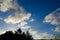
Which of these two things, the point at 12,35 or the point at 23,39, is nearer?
the point at 12,35

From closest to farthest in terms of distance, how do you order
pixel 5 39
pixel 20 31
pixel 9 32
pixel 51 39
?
pixel 5 39 < pixel 9 32 < pixel 20 31 < pixel 51 39

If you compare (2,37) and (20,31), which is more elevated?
(20,31)

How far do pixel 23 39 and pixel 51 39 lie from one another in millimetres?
55795

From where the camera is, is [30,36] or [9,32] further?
[30,36]

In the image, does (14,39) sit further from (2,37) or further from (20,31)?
(20,31)

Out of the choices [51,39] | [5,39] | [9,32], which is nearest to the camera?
[5,39]

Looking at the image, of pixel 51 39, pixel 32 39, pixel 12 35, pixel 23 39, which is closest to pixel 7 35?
pixel 12 35

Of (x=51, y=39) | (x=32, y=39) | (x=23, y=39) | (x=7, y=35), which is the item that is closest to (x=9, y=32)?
(x=7, y=35)

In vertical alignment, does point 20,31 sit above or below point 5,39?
above

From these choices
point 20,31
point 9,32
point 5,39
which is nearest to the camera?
point 5,39

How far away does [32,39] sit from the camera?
14338 cm

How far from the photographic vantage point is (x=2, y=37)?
11562 cm

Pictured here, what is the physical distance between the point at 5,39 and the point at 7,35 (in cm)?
592

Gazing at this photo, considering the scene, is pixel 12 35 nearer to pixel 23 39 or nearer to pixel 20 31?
pixel 23 39
